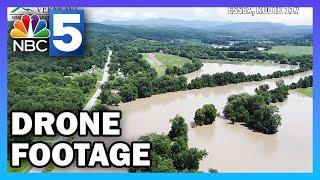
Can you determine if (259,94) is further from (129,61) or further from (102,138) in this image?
(102,138)

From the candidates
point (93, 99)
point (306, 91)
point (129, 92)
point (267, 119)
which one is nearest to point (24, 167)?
point (93, 99)

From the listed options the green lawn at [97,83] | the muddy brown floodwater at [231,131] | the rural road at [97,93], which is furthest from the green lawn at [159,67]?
the green lawn at [97,83]

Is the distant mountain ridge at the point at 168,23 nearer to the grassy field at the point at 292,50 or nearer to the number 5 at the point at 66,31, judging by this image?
the number 5 at the point at 66,31

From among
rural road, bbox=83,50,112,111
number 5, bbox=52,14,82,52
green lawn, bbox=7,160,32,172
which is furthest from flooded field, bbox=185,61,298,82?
green lawn, bbox=7,160,32,172

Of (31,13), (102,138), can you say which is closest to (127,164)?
(102,138)

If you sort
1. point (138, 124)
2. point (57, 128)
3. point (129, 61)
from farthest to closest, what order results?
1. point (129, 61)
2. point (138, 124)
3. point (57, 128)
